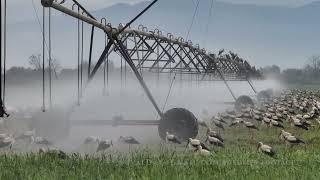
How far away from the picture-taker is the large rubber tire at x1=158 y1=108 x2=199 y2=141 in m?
28.9

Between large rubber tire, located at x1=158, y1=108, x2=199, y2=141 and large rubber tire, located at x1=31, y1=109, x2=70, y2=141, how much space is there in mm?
5005

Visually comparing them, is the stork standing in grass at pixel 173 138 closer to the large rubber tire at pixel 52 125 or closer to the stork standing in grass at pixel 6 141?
the large rubber tire at pixel 52 125

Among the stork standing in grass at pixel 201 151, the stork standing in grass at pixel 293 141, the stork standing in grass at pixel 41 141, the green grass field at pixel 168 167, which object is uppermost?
the green grass field at pixel 168 167

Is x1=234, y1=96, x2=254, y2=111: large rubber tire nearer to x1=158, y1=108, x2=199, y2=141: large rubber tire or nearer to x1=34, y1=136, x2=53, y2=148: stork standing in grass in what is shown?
x1=158, y1=108, x2=199, y2=141: large rubber tire

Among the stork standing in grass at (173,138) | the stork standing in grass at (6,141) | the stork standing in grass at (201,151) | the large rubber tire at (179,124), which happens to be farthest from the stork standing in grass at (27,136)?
the stork standing in grass at (201,151)

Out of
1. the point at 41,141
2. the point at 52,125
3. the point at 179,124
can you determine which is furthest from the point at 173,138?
the point at 52,125

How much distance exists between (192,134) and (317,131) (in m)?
13.6

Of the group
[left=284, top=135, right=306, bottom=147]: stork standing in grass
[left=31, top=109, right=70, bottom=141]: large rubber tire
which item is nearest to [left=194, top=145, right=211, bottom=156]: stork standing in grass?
[left=284, top=135, right=306, bottom=147]: stork standing in grass

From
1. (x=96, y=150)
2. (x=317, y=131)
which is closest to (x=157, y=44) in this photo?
(x=317, y=131)

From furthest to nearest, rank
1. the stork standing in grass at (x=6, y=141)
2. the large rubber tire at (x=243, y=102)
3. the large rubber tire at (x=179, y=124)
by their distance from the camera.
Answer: the large rubber tire at (x=243, y=102), the large rubber tire at (x=179, y=124), the stork standing in grass at (x=6, y=141)

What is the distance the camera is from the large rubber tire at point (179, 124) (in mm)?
28875

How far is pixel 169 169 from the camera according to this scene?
710 inches

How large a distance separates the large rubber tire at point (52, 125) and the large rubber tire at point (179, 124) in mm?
5005

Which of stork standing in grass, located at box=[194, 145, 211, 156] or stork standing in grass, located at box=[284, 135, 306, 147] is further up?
stork standing in grass, located at box=[194, 145, 211, 156]
